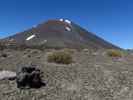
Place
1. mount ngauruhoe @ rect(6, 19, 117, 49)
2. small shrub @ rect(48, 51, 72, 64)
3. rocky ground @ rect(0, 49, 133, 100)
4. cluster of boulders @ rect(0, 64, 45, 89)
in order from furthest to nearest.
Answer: mount ngauruhoe @ rect(6, 19, 117, 49) → small shrub @ rect(48, 51, 72, 64) → cluster of boulders @ rect(0, 64, 45, 89) → rocky ground @ rect(0, 49, 133, 100)

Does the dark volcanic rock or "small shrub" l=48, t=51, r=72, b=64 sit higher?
"small shrub" l=48, t=51, r=72, b=64

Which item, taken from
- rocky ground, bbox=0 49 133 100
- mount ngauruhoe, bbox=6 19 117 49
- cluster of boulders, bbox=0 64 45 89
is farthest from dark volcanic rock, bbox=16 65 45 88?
mount ngauruhoe, bbox=6 19 117 49

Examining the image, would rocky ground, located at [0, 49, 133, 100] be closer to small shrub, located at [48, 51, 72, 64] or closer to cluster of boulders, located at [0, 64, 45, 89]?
cluster of boulders, located at [0, 64, 45, 89]

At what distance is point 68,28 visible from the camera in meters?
123

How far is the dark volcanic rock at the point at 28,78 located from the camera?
12.7m

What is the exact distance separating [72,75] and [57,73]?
96cm

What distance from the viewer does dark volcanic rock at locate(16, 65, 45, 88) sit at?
12734mm

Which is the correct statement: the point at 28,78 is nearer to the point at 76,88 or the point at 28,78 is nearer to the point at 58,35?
the point at 76,88

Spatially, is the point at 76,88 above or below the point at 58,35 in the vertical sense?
below

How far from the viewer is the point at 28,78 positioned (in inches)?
504

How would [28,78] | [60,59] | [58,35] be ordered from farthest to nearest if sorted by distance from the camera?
[58,35] → [60,59] → [28,78]

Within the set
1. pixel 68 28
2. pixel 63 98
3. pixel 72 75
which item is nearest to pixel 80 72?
pixel 72 75

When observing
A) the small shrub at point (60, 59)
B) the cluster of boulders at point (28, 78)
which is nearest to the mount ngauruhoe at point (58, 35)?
the small shrub at point (60, 59)

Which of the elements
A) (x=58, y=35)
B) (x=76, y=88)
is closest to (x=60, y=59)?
(x=76, y=88)
